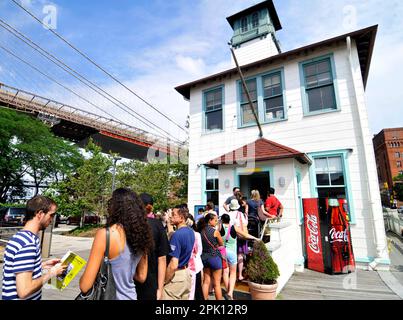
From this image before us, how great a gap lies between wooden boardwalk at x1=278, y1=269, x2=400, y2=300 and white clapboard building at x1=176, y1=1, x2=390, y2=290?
1.00 ft

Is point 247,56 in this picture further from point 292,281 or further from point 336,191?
point 292,281

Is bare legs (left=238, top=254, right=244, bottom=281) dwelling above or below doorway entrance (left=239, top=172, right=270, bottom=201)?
below

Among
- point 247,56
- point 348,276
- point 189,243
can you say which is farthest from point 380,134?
point 189,243

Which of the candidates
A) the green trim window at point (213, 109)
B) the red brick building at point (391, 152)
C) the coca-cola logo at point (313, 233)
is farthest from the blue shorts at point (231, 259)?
the red brick building at point (391, 152)

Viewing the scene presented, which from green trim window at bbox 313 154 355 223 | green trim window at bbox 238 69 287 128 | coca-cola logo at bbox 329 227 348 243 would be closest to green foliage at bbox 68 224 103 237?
green trim window at bbox 238 69 287 128

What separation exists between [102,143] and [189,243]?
32.3 m

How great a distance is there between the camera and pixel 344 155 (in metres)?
7.33

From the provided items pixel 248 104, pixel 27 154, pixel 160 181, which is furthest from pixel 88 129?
pixel 248 104

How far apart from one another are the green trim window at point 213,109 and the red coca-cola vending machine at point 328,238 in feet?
17.3

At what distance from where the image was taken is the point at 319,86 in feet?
26.9

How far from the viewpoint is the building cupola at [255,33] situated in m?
13.0

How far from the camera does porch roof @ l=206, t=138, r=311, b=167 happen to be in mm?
7201

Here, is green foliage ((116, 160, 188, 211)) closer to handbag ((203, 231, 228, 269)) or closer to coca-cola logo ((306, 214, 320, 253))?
coca-cola logo ((306, 214, 320, 253))

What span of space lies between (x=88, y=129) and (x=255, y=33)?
23360 millimetres
